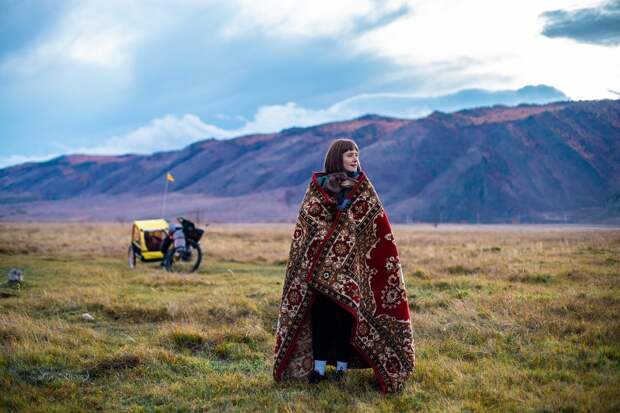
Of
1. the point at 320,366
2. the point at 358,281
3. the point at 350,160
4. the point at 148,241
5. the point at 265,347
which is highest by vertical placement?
the point at 350,160

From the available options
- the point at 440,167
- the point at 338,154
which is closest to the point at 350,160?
the point at 338,154

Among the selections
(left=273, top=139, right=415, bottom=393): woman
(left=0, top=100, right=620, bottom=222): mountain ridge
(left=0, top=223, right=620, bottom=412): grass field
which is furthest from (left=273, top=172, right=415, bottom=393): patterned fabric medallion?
(left=0, top=100, right=620, bottom=222): mountain ridge

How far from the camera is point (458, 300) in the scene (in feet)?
29.3

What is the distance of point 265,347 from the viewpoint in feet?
22.1

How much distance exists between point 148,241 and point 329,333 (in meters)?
12.0

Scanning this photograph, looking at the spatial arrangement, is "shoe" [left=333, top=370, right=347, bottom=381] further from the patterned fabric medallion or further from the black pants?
the patterned fabric medallion

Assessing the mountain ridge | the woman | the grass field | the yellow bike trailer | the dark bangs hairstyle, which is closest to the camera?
the grass field

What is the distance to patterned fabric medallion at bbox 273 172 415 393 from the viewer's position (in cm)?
489

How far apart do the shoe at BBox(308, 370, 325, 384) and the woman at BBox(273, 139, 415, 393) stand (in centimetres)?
2

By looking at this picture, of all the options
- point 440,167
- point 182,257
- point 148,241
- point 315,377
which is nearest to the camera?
point 315,377

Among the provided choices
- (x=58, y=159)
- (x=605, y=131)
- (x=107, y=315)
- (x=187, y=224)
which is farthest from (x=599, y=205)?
(x=58, y=159)

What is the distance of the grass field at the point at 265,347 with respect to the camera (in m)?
4.71

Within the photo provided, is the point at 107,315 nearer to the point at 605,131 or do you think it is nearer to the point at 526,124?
the point at 605,131

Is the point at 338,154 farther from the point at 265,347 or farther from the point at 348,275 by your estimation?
the point at 265,347
